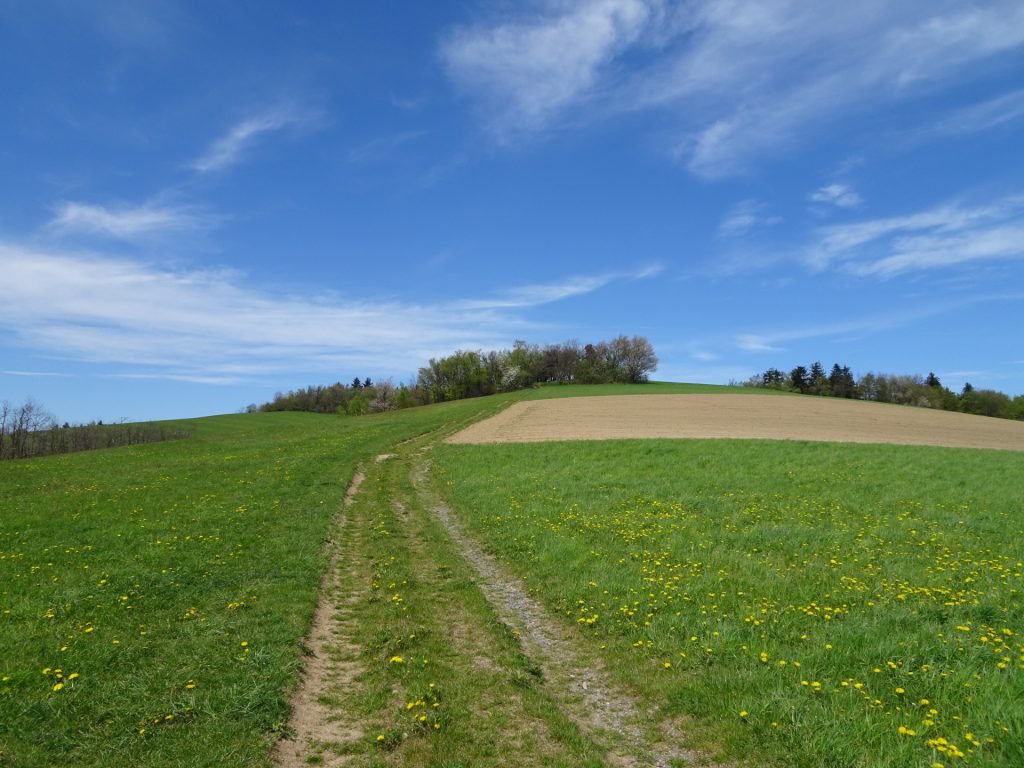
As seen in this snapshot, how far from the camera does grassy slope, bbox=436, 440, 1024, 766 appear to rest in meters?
6.79

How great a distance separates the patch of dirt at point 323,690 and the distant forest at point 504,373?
10351 cm

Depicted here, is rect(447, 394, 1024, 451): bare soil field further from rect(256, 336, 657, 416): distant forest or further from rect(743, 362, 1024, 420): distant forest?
rect(743, 362, 1024, 420): distant forest

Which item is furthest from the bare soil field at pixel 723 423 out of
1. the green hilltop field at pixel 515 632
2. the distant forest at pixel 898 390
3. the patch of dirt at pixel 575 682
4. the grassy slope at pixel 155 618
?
the distant forest at pixel 898 390

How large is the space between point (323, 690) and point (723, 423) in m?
47.7

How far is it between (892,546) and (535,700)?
11.7 meters

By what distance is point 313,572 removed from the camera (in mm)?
13031

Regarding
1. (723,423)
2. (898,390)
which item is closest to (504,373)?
(723,423)

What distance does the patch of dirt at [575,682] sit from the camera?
6.69m

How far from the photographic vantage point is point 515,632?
33.0 ft

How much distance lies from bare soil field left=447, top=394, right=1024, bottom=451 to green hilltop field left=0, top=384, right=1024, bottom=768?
20.0 m

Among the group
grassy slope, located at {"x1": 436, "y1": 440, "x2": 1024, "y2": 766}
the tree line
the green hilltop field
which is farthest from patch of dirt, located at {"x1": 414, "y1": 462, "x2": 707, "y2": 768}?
the tree line

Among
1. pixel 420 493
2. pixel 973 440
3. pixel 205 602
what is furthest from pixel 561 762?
pixel 973 440

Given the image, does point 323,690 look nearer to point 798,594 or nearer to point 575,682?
point 575,682

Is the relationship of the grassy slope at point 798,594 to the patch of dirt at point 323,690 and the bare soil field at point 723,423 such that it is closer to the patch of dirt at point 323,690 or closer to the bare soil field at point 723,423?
the patch of dirt at point 323,690
